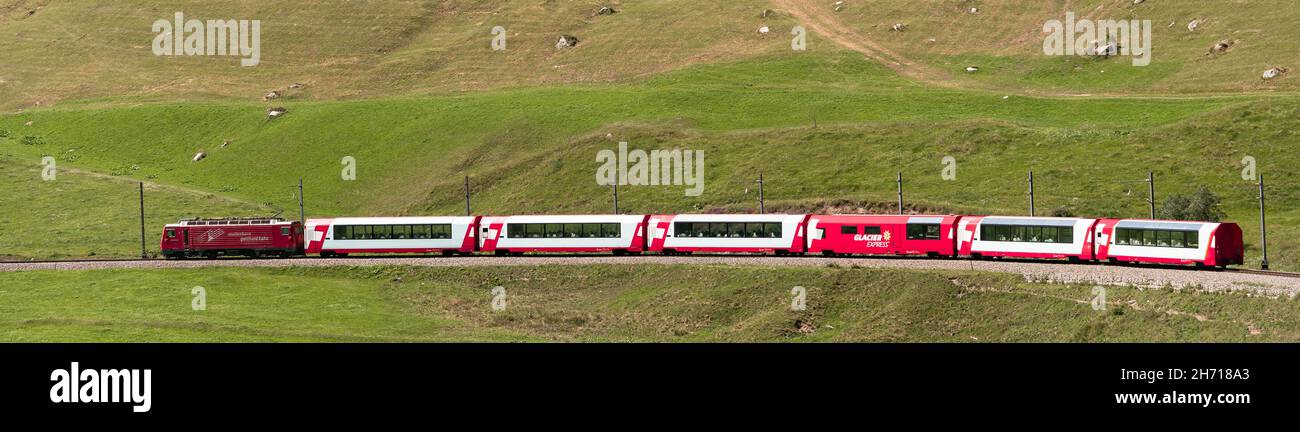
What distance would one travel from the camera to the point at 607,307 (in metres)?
78.5

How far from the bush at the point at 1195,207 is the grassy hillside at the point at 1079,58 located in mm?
37392

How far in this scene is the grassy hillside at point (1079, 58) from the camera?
13350 centimetres

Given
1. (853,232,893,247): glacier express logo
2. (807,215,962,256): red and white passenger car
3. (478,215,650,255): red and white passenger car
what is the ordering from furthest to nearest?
1. (478,215,650,255): red and white passenger car
2. (853,232,893,247): glacier express logo
3. (807,215,962,256): red and white passenger car

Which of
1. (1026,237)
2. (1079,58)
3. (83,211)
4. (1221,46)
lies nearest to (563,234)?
(1026,237)

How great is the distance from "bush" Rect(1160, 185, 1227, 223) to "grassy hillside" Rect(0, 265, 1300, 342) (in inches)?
1003

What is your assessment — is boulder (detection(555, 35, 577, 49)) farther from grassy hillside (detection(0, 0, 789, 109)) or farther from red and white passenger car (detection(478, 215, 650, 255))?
red and white passenger car (detection(478, 215, 650, 255))

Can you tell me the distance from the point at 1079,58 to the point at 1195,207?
61.1 meters

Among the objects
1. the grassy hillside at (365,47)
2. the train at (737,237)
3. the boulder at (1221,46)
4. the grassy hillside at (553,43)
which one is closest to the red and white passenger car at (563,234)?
the train at (737,237)

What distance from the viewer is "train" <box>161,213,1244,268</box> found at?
Result: 2889 inches

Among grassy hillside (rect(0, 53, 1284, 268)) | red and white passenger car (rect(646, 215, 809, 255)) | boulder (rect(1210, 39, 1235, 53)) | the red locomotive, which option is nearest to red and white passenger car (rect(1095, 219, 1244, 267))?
grassy hillside (rect(0, 53, 1284, 268))

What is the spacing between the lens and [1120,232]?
2926 inches

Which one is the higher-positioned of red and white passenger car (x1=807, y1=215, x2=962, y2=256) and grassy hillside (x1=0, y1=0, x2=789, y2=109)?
grassy hillside (x1=0, y1=0, x2=789, y2=109)
